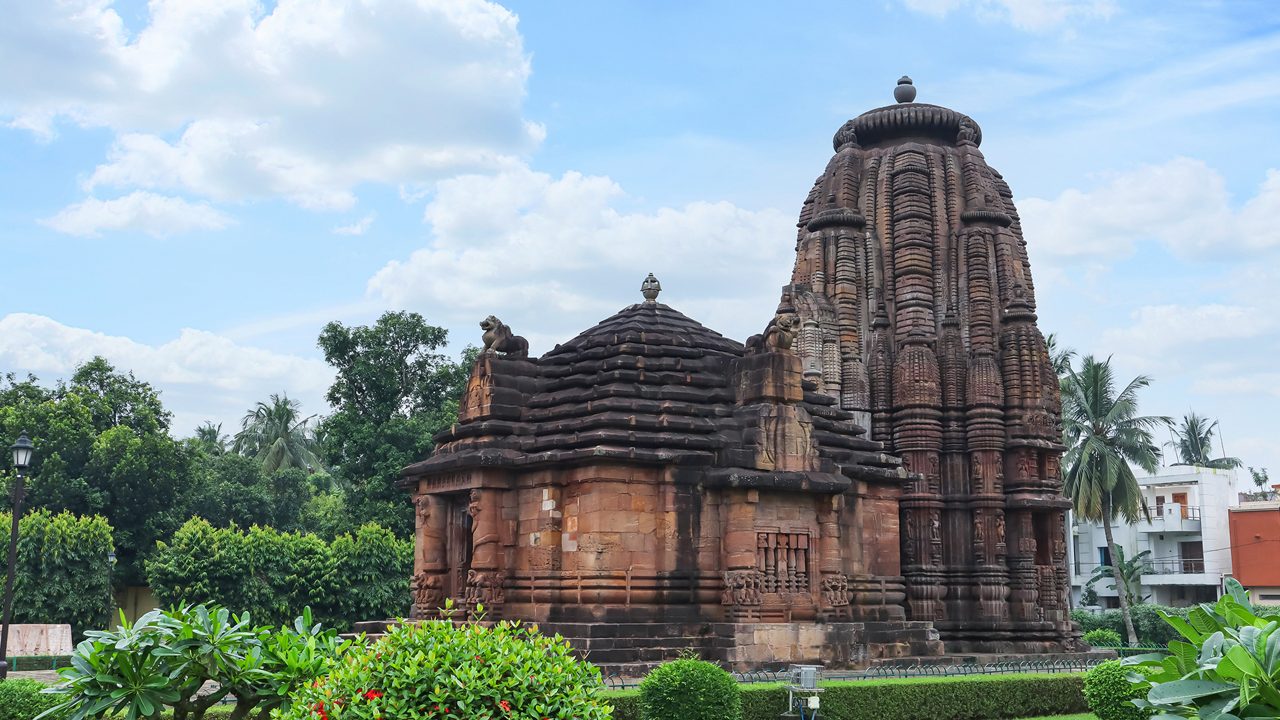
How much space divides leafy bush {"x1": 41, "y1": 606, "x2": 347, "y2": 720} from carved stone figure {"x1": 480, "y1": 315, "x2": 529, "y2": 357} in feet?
34.0

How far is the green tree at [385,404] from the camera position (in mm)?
39812

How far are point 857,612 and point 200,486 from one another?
102ft

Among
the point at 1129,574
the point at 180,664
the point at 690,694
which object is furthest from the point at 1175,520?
the point at 180,664

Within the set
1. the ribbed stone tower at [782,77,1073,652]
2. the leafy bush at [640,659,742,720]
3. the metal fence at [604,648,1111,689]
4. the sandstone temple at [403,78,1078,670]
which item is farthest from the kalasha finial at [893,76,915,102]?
the leafy bush at [640,659,742,720]

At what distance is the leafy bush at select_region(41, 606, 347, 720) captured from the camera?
9.28 metres

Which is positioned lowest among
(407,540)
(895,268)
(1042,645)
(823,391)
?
(1042,645)

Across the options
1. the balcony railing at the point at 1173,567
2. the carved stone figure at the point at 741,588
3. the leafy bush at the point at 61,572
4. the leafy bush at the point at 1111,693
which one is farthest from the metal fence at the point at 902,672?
the balcony railing at the point at 1173,567

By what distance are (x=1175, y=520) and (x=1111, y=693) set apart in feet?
135

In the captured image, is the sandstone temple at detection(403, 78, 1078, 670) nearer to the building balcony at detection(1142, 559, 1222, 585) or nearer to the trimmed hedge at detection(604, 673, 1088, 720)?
the trimmed hedge at detection(604, 673, 1088, 720)

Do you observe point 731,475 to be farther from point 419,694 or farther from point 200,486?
point 200,486

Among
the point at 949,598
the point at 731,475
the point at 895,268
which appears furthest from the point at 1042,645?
the point at 731,475

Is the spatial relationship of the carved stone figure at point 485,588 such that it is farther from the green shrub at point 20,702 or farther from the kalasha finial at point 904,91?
the kalasha finial at point 904,91

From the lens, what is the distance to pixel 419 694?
7.50 meters

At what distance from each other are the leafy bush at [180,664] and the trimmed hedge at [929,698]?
395 cm
